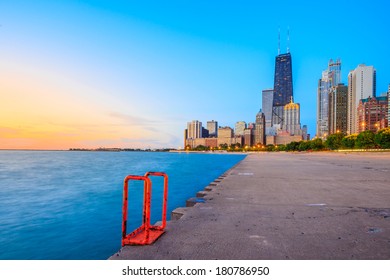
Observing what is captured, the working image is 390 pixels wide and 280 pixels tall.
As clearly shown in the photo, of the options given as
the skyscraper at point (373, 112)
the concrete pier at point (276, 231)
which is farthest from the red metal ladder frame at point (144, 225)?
the skyscraper at point (373, 112)

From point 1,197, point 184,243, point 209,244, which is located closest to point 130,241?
point 184,243

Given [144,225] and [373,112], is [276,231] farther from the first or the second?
[373,112]

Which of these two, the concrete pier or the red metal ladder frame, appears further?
the red metal ladder frame

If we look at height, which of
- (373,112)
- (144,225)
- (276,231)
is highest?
(373,112)

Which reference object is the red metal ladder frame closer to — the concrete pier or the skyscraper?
the concrete pier

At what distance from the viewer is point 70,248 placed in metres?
8.34

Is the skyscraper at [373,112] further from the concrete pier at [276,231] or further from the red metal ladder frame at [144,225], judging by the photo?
the red metal ladder frame at [144,225]

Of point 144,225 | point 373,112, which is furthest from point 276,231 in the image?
point 373,112

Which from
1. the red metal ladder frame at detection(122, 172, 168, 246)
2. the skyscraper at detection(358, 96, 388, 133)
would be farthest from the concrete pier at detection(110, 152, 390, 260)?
the skyscraper at detection(358, 96, 388, 133)

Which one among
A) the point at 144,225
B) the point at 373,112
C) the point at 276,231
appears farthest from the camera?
the point at 373,112

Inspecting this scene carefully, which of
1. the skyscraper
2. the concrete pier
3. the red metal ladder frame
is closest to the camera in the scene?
the concrete pier

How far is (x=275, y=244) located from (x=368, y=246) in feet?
4.90
